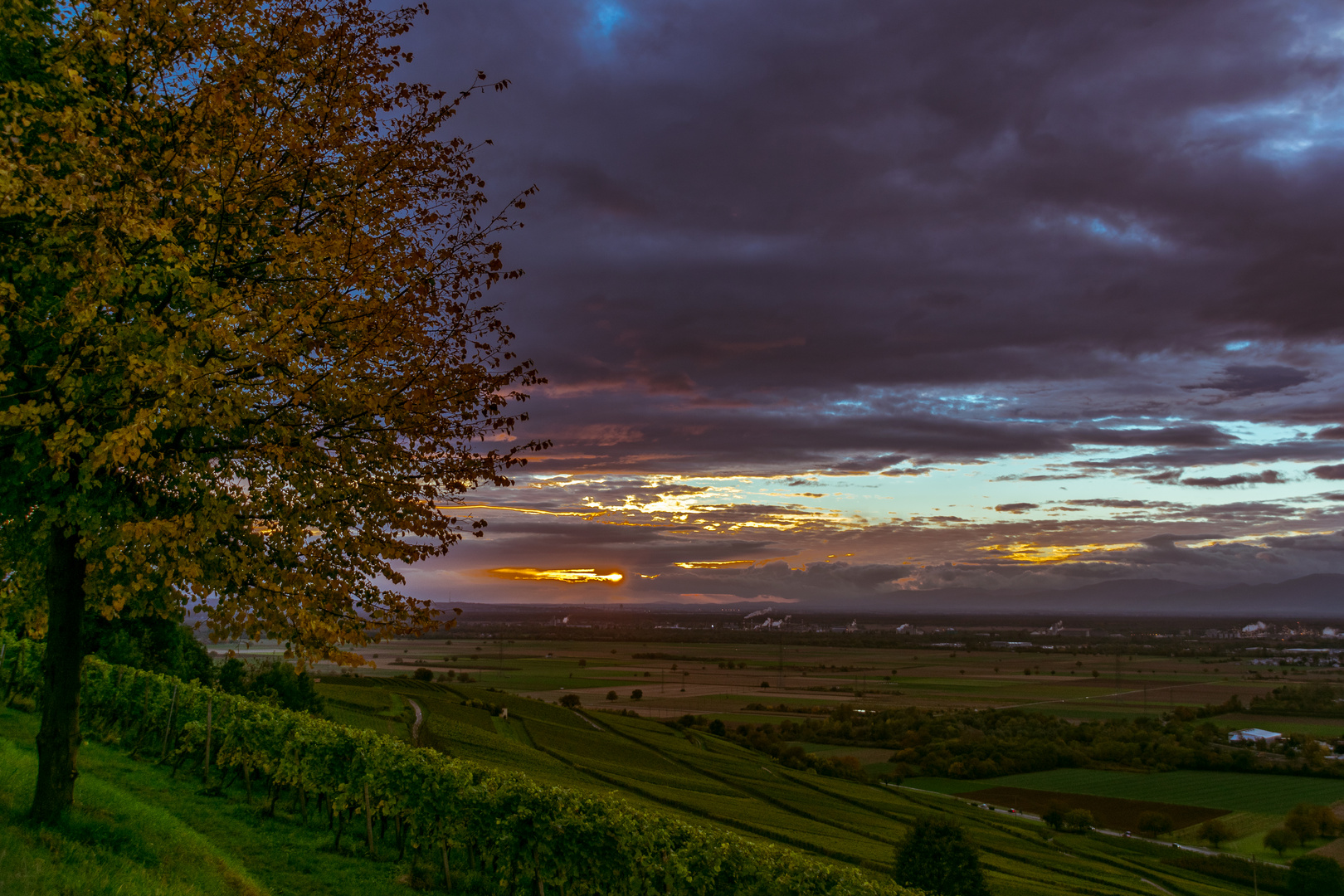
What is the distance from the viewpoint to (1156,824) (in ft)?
299

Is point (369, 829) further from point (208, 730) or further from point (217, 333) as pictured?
point (217, 333)

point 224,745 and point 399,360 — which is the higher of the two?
point 399,360

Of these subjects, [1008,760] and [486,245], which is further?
[1008,760]

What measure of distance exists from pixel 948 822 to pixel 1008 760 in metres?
87.8

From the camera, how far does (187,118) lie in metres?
11.4

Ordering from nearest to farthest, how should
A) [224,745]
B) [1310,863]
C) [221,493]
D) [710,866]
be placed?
[221,493]
[710,866]
[224,745]
[1310,863]

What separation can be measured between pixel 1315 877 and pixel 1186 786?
45.2 metres

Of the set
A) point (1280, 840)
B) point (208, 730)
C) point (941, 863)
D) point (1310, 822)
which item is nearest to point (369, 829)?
point (208, 730)

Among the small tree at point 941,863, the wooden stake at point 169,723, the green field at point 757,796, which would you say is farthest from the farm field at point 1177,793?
the wooden stake at point 169,723

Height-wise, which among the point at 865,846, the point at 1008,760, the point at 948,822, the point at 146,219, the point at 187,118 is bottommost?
the point at 1008,760

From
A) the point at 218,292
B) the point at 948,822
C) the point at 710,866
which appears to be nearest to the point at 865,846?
the point at 948,822

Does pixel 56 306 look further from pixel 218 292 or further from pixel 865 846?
pixel 865 846

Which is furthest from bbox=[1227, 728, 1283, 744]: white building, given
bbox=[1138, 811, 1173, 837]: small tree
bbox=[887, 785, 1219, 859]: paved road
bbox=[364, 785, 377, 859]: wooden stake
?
bbox=[364, 785, 377, 859]: wooden stake

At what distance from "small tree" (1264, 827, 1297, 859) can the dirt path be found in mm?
91906
